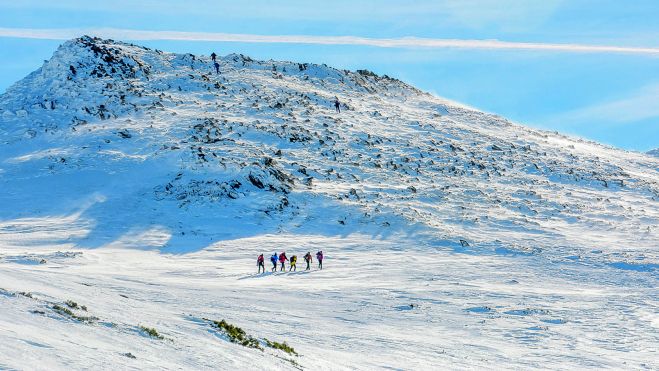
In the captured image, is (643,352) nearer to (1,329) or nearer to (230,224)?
(1,329)

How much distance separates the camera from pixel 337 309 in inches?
990

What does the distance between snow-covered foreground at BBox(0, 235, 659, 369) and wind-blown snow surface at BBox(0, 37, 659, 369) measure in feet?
0.39

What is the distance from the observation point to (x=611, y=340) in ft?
74.4

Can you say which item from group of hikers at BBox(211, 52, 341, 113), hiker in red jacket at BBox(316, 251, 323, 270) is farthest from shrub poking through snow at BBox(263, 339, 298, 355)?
group of hikers at BBox(211, 52, 341, 113)

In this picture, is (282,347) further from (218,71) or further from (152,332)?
(218,71)

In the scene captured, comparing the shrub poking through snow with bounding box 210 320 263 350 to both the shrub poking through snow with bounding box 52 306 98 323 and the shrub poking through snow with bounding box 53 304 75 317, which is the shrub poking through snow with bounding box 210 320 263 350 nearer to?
the shrub poking through snow with bounding box 52 306 98 323

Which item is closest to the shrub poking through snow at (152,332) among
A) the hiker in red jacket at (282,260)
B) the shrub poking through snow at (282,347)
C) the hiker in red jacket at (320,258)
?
the shrub poking through snow at (282,347)

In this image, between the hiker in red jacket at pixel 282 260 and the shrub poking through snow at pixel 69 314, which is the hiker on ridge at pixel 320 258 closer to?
the hiker in red jacket at pixel 282 260

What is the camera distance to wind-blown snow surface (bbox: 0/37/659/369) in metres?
18.8

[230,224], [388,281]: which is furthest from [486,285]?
[230,224]

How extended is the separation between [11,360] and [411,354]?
1148 centimetres

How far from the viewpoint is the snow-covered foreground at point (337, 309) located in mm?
13938

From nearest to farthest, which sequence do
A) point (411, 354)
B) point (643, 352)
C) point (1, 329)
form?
point (1, 329) → point (411, 354) → point (643, 352)

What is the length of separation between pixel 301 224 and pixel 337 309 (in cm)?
1870
